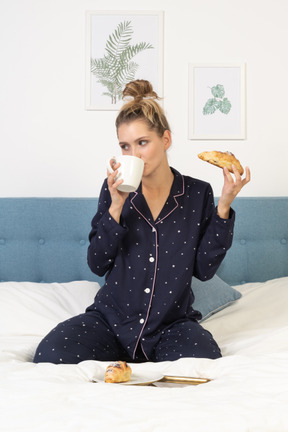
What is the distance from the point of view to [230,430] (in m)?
0.96

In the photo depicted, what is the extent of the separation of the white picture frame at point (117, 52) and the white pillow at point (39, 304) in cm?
89

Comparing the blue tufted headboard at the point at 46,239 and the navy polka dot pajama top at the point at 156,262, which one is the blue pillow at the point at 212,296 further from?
the navy polka dot pajama top at the point at 156,262

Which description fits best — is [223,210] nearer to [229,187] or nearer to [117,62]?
[229,187]

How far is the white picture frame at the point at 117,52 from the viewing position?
2697mm

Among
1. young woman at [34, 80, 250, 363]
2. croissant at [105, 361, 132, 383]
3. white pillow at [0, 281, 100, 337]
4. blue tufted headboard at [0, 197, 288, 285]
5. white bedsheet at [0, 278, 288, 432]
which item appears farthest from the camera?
blue tufted headboard at [0, 197, 288, 285]

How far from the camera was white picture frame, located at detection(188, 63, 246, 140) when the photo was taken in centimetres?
271

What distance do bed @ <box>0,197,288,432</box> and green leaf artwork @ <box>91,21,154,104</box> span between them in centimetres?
57

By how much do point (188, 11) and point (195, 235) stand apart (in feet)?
4.50

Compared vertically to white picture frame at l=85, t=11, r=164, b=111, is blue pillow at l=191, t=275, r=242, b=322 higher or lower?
lower

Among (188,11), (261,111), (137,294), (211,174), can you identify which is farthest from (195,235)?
(188,11)

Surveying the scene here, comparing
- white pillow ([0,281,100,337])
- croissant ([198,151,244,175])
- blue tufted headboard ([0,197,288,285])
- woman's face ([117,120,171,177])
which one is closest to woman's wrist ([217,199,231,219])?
croissant ([198,151,244,175])

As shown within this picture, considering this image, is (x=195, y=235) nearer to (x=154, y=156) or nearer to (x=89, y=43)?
(x=154, y=156)

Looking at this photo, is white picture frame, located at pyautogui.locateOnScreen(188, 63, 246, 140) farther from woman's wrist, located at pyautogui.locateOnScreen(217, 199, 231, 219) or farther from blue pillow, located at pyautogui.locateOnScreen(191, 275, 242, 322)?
woman's wrist, located at pyautogui.locateOnScreen(217, 199, 231, 219)

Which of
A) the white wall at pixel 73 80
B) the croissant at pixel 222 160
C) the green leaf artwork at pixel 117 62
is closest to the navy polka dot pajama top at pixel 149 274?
the croissant at pixel 222 160
